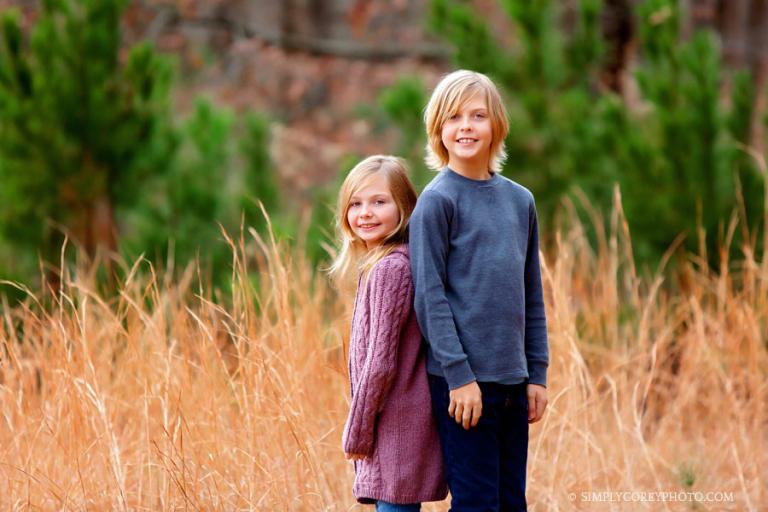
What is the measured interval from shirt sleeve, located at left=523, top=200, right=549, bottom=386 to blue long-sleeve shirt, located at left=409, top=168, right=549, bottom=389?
0.16 feet

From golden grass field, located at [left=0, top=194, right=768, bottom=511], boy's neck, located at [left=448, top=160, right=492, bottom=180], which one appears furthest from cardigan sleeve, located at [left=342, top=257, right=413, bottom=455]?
golden grass field, located at [left=0, top=194, right=768, bottom=511]

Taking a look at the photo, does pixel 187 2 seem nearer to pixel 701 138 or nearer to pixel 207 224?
pixel 207 224

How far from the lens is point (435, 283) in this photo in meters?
2.06

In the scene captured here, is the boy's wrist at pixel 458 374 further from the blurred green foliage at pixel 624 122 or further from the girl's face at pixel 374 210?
the blurred green foliage at pixel 624 122

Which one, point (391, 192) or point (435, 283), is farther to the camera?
point (391, 192)

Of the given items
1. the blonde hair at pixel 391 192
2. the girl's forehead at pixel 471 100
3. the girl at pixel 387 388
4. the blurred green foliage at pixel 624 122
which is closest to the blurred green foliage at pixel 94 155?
the blurred green foliage at pixel 624 122

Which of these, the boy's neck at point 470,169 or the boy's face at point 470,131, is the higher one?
the boy's face at point 470,131

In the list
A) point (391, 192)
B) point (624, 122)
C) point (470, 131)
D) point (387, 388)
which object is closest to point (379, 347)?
point (387, 388)

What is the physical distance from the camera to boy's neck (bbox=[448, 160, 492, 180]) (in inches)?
85.4

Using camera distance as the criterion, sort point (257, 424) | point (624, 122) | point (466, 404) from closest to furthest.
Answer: point (466, 404) < point (257, 424) < point (624, 122)

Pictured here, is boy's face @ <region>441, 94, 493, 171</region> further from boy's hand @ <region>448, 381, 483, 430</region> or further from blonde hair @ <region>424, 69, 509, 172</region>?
boy's hand @ <region>448, 381, 483, 430</region>

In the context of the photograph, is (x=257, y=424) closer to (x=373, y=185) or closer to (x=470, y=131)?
(x=373, y=185)

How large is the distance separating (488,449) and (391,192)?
2.01ft

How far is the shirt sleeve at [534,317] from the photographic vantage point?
2223mm
